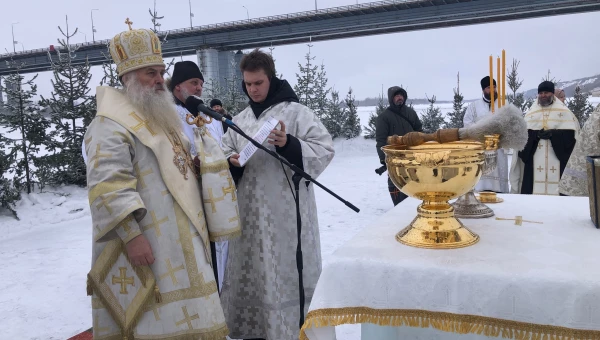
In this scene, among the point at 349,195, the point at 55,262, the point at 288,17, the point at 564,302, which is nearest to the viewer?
the point at 564,302

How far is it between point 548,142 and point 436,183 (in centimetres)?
494

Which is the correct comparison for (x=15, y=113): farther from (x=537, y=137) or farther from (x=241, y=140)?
(x=537, y=137)

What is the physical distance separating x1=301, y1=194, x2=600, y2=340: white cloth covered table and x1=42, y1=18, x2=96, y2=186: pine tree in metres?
8.74

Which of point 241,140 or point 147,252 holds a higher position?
point 241,140

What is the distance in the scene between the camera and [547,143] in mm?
5516

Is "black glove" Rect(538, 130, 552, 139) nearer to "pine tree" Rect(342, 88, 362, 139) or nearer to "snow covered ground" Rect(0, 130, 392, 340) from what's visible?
"snow covered ground" Rect(0, 130, 392, 340)

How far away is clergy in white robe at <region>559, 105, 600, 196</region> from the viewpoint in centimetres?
271

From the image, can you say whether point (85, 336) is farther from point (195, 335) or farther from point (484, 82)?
point (484, 82)

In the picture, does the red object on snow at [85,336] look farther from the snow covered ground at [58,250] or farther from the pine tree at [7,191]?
the pine tree at [7,191]

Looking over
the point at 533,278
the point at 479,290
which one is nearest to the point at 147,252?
the point at 479,290

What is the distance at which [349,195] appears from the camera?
869 centimetres

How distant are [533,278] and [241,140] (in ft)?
6.36

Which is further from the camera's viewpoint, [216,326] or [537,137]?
[537,137]

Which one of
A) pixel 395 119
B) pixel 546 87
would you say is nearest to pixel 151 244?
pixel 395 119
